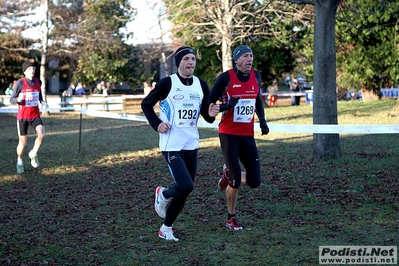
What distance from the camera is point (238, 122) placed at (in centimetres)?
759

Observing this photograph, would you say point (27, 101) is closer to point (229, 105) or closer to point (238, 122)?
point (238, 122)

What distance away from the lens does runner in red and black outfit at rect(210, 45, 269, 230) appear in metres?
7.52

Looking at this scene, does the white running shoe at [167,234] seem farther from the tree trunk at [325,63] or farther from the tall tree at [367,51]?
the tall tree at [367,51]

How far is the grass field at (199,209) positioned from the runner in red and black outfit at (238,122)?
64 centimetres

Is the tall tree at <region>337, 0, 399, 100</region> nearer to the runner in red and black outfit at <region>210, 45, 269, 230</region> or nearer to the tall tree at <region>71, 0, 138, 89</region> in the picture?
the tall tree at <region>71, 0, 138, 89</region>

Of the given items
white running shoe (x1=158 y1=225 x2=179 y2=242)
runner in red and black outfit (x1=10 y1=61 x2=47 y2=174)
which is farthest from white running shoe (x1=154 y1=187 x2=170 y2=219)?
runner in red and black outfit (x1=10 y1=61 x2=47 y2=174)

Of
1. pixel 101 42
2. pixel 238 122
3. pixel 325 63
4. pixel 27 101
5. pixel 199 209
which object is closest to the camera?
pixel 238 122

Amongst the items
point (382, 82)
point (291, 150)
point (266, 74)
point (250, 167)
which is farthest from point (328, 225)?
point (266, 74)

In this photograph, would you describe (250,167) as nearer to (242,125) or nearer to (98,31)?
(242,125)

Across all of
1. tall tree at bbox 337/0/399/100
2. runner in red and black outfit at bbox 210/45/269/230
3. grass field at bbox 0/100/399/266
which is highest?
tall tree at bbox 337/0/399/100

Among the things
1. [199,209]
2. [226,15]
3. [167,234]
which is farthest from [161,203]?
[226,15]

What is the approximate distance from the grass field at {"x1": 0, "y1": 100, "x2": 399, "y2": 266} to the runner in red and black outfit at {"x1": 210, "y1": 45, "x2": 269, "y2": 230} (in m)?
0.64

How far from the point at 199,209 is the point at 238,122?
187cm

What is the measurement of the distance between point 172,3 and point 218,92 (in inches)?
730
